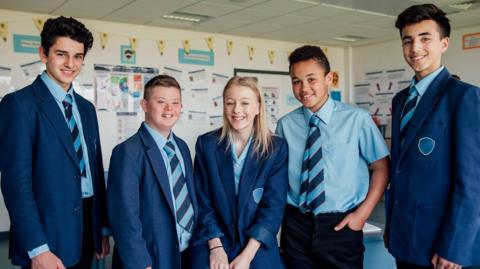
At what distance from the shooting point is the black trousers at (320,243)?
188 centimetres

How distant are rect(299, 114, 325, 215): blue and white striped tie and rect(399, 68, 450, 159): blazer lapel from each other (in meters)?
0.35

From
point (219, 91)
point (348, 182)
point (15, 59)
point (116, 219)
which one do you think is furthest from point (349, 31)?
point (116, 219)

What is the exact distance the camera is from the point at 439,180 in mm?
1598

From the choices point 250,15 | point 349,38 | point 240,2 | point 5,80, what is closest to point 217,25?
point 250,15

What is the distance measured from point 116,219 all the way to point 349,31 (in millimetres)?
5222

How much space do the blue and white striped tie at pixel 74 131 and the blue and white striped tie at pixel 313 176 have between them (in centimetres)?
91

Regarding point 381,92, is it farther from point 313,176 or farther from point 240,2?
point 313,176

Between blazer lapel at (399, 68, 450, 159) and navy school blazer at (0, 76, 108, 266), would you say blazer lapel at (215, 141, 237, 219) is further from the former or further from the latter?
blazer lapel at (399, 68, 450, 159)

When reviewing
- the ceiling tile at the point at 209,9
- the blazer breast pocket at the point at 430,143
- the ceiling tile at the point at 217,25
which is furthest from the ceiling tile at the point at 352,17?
the blazer breast pocket at the point at 430,143

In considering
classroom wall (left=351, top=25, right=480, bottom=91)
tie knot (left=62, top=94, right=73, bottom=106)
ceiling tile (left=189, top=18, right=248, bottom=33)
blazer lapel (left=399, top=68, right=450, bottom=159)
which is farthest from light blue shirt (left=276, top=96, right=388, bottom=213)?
classroom wall (left=351, top=25, right=480, bottom=91)

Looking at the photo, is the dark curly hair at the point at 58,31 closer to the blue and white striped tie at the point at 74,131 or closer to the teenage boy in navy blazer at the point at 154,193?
the blue and white striped tie at the point at 74,131

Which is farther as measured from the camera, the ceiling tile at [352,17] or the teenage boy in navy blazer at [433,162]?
the ceiling tile at [352,17]

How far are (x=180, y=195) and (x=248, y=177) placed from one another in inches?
11.3

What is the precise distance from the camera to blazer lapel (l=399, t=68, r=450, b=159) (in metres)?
1.64
